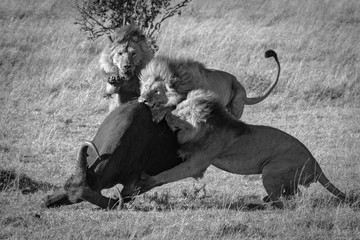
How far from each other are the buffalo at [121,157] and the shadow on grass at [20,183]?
848 mm

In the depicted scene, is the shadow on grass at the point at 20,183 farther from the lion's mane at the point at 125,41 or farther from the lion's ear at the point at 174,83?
the lion's ear at the point at 174,83

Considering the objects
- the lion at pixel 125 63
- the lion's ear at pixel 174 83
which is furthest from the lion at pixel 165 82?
the lion at pixel 125 63

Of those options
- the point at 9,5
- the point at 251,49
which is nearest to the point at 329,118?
the point at 251,49

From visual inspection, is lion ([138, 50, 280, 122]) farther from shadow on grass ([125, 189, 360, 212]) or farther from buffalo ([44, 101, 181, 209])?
shadow on grass ([125, 189, 360, 212])

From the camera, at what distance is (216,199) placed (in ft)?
18.3

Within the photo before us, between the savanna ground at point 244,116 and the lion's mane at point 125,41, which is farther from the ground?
the lion's mane at point 125,41

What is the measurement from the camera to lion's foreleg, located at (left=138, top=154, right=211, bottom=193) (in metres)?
5.07

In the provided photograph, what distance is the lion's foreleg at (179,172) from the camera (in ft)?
16.6

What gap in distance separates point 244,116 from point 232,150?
11.4 feet

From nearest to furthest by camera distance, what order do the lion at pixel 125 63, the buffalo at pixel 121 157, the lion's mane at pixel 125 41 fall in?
the buffalo at pixel 121 157 < the lion at pixel 125 63 < the lion's mane at pixel 125 41

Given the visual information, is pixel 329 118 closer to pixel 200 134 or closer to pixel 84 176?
pixel 200 134

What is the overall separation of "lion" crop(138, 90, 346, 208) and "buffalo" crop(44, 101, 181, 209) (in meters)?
0.10

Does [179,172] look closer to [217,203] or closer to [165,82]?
[217,203]

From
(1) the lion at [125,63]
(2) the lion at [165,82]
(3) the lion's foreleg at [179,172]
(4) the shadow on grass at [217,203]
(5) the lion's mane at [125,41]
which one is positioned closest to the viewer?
(3) the lion's foreleg at [179,172]
